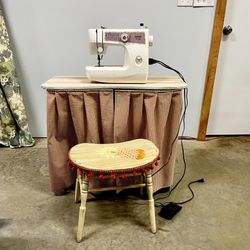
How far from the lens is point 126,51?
131 centimetres

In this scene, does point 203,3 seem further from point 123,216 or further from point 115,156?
point 123,216

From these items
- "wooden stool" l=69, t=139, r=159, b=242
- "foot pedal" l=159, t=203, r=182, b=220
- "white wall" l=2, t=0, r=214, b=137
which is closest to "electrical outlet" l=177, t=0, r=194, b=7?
"white wall" l=2, t=0, r=214, b=137

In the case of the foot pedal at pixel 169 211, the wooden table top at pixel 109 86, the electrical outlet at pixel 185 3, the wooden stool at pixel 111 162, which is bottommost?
the foot pedal at pixel 169 211

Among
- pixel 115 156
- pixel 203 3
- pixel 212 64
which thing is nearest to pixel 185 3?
pixel 203 3

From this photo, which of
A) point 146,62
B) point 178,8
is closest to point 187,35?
point 178,8

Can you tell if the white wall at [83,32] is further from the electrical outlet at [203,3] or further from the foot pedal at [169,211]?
the foot pedal at [169,211]

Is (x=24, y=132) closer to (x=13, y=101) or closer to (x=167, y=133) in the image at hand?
(x=13, y=101)

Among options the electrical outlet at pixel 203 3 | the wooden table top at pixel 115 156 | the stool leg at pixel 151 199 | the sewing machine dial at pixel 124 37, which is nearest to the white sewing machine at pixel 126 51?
the sewing machine dial at pixel 124 37

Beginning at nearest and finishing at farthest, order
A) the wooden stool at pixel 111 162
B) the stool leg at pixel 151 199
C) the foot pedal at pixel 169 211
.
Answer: the wooden stool at pixel 111 162 → the stool leg at pixel 151 199 → the foot pedal at pixel 169 211

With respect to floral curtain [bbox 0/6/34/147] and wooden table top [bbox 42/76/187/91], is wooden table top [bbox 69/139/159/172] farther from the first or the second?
floral curtain [bbox 0/6/34/147]

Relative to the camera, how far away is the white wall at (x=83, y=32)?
6.27 feet

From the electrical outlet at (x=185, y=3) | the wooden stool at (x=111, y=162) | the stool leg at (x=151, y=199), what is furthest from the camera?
the electrical outlet at (x=185, y=3)

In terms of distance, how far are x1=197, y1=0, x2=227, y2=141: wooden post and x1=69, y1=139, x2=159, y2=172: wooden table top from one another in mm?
1141

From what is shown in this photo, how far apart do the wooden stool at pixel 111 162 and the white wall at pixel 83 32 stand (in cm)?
105
